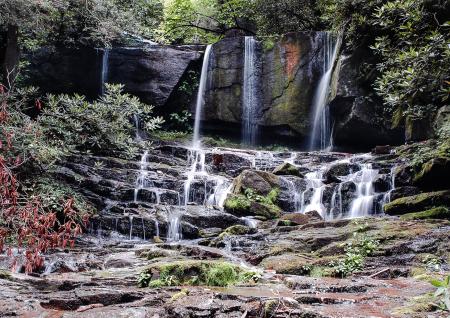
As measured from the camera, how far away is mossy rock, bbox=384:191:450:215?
1001 centimetres

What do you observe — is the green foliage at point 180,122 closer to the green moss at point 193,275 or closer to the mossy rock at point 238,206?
the mossy rock at point 238,206

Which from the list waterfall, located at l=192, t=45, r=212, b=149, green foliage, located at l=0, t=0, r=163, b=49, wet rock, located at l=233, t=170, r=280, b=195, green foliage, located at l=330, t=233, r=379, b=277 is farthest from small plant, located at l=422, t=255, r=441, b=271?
waterfall, located at l=192, t=45, r=212, b=149

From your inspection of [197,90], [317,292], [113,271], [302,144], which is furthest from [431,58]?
[197,90]

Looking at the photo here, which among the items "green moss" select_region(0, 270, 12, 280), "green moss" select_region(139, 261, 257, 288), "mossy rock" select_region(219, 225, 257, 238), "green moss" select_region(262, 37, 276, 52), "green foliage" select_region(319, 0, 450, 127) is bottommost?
"mossy rock" select_region(219, 225, 257, 238)

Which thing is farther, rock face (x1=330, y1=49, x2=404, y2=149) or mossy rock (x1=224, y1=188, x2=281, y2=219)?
rock face (x1=330, y1=49, x2=404, y2=149)

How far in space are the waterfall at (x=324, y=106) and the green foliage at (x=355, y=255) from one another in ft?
40.1

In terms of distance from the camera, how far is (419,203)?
33.7ft

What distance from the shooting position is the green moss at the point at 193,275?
225 inches

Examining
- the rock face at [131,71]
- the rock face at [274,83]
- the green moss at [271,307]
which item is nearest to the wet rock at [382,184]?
the rock face at [274,83]

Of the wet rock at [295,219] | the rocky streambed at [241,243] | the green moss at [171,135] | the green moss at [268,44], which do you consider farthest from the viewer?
the green moss at [171,135]

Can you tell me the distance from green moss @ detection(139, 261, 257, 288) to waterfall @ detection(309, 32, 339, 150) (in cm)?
1441

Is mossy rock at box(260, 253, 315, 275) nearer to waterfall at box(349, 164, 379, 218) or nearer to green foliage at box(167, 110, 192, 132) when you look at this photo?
waterfall at box(349, 164, 379, 218)

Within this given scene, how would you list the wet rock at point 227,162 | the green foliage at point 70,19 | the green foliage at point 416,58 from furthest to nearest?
1. the wet rock at point 227,162
2. the green foliage at point 70,19
3. the green foliage at point 416,58

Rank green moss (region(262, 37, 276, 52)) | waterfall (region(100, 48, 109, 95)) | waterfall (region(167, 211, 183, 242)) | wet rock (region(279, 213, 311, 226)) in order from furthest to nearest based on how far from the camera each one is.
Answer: waterfall (region(100, 48, 109, 95)), green moss (region(262, 37, 276, 52)), waterfall (region(167, 211, 183, 242)), wet rock (region(279, 213, 311, 226))
